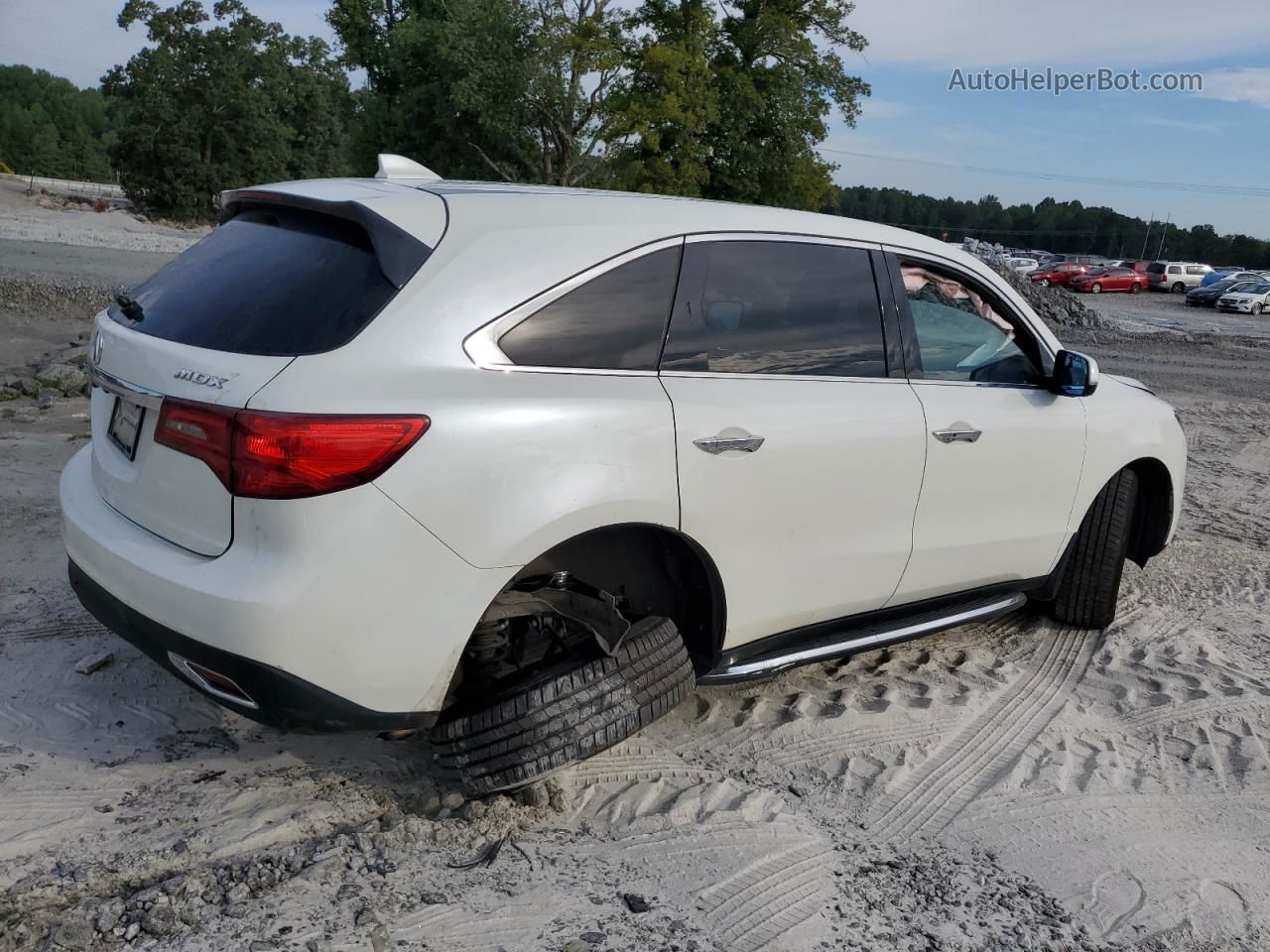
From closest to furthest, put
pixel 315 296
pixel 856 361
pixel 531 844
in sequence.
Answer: pixel 315 296
pixel 531 844
pixel 856 361

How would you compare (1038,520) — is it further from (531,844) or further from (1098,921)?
(531,844)

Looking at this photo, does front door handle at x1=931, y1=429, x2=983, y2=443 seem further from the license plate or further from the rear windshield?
the license plate

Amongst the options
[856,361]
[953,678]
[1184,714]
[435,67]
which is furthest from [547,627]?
[435,67]

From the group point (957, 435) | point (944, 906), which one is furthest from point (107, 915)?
point (957, 435)

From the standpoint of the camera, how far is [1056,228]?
132m

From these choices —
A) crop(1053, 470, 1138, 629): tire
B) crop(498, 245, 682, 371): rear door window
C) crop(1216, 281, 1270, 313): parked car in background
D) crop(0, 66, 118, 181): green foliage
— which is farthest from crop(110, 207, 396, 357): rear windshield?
crop(0, 66, 118, 181): green foliage

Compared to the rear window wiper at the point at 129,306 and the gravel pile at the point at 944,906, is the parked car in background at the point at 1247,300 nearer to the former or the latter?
the gravel pile at the point at 944,906

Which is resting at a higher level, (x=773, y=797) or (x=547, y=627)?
(x=547, y=627)

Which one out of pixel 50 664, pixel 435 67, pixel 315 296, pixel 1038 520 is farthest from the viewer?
pixel 435 67

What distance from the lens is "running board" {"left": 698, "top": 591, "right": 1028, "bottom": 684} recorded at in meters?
3.57

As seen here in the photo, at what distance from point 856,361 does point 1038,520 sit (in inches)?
49.1

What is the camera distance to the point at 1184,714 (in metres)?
4.27

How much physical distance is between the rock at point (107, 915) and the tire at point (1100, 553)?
3952mm

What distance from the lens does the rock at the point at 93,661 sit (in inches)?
158
